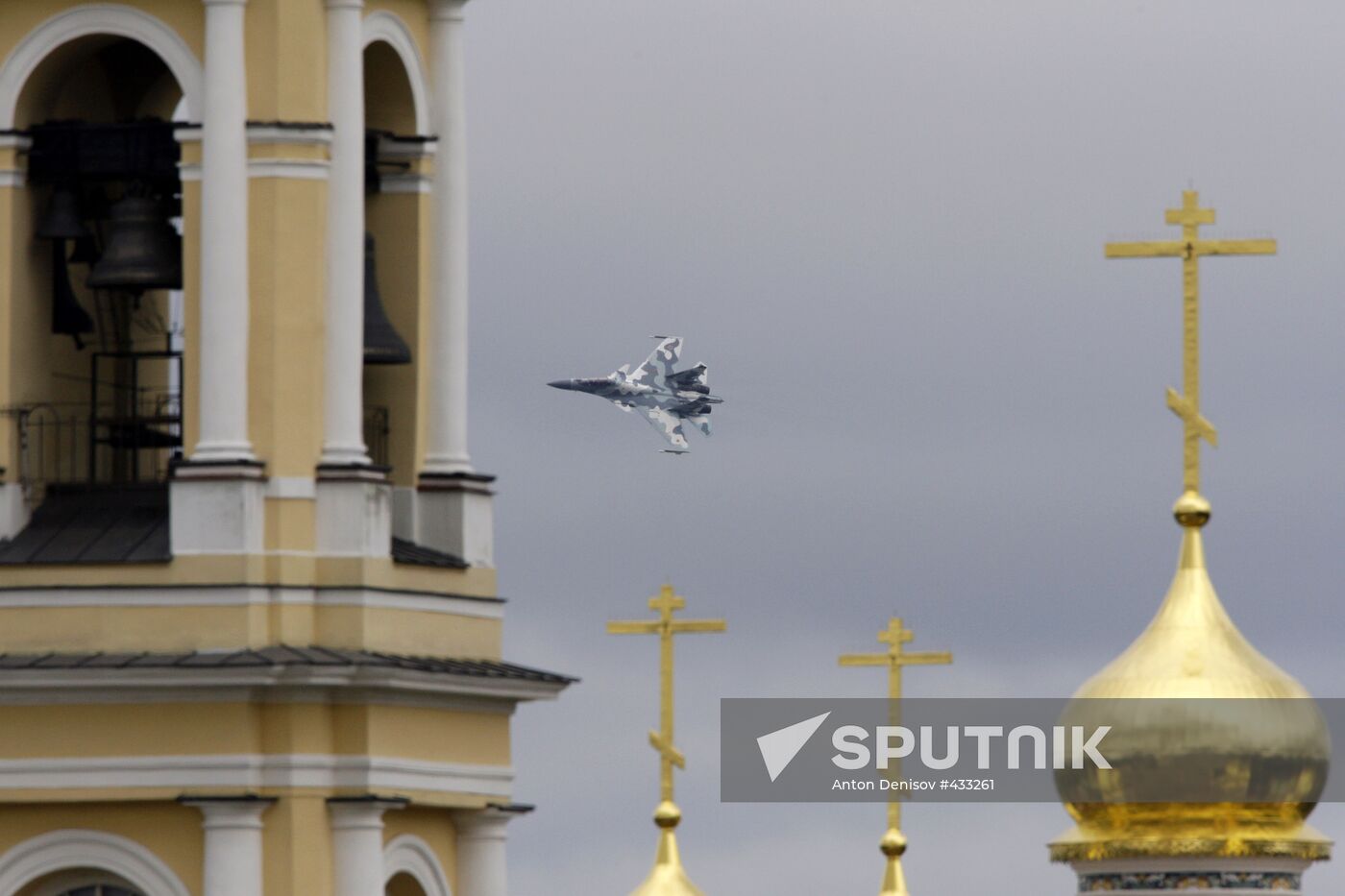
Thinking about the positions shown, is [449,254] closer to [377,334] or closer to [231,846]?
[377,334]

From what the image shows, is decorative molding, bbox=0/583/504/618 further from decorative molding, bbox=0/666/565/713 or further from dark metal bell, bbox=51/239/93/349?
dark metal bell, bbox=51/239/93/349

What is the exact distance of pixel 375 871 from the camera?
4100cm

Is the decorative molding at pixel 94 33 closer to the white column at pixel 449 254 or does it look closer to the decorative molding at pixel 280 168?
the decorative molding at pixel 280 168

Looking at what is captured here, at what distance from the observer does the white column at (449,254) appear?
42.9 m

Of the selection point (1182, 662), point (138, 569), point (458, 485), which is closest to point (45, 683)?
point (138, 569)

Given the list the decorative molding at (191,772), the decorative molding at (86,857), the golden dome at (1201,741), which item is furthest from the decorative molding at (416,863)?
the golden dome at (1201,741)

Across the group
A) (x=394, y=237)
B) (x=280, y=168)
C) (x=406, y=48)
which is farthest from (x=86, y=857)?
(x=406, y=48)

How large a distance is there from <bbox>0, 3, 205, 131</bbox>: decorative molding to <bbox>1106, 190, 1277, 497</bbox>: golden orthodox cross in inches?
529

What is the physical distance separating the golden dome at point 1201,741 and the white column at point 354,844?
14.9m

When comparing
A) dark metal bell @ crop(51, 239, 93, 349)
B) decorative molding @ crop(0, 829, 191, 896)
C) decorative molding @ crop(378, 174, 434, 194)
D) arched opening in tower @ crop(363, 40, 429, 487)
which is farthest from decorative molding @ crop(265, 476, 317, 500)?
decorative molding @ crop(378, 174, 434, 194)

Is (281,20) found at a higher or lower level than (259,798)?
higher

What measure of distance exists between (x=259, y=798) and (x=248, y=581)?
1469 millimetres

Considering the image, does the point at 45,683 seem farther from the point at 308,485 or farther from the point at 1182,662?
the point at 1182,662

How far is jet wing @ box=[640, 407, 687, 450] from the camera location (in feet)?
157
